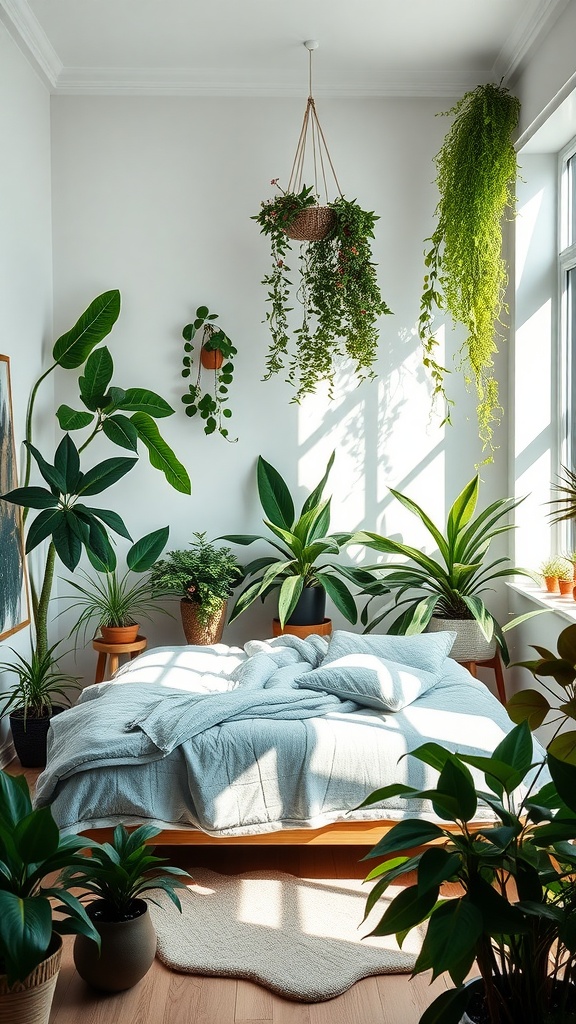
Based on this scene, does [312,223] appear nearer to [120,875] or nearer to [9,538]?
[9,538]

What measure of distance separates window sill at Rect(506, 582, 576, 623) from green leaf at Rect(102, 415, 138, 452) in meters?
1.98

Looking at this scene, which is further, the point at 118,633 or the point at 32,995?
the point at 118,633

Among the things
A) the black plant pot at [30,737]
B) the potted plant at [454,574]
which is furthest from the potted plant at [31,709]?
the potted plant at [454,574]

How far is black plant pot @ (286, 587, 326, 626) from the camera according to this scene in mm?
4414

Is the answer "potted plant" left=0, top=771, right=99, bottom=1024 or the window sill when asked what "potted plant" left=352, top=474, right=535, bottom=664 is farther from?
"potted plant" left=0, top=771, right=99, bottom=1024

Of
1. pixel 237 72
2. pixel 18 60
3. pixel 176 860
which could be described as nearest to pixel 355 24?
pixel 237 72

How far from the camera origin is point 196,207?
4.72m

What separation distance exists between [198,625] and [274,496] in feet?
2.56

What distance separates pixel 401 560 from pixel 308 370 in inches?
45.4

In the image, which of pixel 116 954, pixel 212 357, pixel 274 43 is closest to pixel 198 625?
pixel 212 357

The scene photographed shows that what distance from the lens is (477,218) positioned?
4270 mm

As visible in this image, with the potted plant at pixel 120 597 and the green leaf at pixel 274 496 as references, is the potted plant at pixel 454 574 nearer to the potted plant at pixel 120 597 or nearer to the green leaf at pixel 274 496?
the green leaf at pixel 274 496

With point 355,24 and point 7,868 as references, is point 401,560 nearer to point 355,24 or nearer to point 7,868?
point 355,24

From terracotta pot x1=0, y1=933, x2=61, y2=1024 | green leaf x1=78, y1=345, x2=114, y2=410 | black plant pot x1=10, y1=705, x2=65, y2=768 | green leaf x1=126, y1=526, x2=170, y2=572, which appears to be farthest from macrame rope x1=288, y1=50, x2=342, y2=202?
terracotta pot x1=0, y1=933, x2=61, y2=1024
